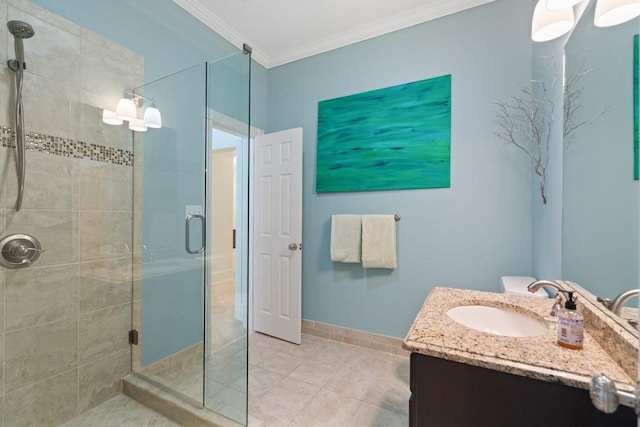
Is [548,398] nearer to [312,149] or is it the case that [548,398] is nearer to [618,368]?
[618,368]

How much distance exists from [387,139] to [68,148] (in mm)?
2132

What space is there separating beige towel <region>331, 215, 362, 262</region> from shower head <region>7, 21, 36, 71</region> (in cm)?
210

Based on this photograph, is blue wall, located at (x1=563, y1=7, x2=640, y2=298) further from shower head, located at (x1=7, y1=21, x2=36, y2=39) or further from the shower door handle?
shower head, located at (x1=7, y1=21, x2=36, y2=39)

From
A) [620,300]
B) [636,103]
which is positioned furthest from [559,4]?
[620,300]

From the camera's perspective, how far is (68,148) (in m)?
1.50

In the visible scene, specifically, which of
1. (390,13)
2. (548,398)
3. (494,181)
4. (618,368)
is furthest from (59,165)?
(494,181)

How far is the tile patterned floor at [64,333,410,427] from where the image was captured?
1556mm

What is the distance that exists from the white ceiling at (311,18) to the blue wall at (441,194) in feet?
0.27

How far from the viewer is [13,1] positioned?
51.2 inches

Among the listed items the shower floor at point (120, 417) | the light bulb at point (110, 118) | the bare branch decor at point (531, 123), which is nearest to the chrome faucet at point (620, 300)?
the bare branch decor at point (531, 123)

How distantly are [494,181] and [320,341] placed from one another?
199cm

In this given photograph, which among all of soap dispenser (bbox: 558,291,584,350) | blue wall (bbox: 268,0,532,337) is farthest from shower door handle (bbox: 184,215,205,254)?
soap dispenser (bbox: 558,291,584,350)

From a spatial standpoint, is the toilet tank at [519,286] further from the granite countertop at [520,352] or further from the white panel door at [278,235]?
the white panel door at [278,235]

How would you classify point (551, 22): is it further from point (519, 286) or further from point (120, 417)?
point (120, 417)
